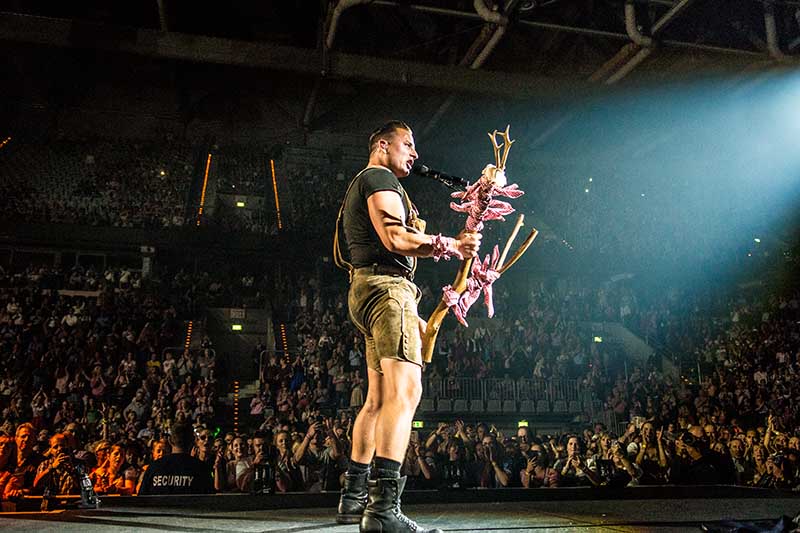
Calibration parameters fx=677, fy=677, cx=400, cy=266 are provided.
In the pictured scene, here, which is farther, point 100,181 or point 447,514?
point 100,181

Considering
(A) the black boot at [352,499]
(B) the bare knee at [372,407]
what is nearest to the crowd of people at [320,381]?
(A) the black boot at [352,499]

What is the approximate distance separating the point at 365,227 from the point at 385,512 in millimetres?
1366

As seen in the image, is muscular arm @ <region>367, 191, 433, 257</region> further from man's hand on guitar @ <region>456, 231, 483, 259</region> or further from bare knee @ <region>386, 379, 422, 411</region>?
bare knee @ <region>386, 379, 422, 411</region>

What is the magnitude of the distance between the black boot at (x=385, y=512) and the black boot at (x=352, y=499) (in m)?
0.58

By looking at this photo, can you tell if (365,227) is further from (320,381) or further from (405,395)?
(320,381)

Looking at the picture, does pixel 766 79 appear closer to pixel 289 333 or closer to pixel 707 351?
pixel 707 351

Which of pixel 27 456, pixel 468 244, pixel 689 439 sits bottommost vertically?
pixel 27 456

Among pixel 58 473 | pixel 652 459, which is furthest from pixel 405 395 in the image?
pixel 652 459

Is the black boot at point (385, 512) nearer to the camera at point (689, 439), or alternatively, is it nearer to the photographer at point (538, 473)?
the photographer at point (538, 473)

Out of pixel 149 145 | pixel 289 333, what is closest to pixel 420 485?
pixel 289 333

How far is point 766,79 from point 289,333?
1234 centimetres

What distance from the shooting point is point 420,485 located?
7.80 metres

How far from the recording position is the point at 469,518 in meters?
4.01

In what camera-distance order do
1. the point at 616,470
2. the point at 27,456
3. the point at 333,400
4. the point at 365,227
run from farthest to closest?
the point at 333,400 < the point at 616,470 < the point at 27,456 < the point at 365,227
